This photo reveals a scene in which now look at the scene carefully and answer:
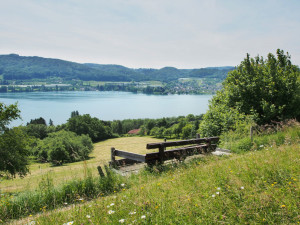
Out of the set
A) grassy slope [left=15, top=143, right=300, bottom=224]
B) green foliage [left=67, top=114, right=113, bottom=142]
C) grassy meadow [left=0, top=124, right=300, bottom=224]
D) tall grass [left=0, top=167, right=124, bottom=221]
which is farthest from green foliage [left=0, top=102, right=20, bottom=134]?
green foliage [left=67, top=114, right=113, bottom=142]

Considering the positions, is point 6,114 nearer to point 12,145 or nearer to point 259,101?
point 12,145

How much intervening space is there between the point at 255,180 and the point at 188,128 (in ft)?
310

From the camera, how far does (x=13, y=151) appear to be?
20.1m

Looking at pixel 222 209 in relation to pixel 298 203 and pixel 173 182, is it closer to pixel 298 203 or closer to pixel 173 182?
pixel 298 203

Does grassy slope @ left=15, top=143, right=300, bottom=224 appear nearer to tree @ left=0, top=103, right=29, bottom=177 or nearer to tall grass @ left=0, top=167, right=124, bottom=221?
tall grass @ left=0, top=167, right=124, bottom=221

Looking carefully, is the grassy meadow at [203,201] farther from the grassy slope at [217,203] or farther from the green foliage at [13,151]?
the green foliage at [13,151]

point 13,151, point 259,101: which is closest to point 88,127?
point 13,151

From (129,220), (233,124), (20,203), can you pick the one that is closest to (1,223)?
(20,203)

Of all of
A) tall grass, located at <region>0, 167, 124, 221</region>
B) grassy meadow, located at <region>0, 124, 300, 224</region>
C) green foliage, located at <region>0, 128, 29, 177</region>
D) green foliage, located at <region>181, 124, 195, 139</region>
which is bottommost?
green foliage, located at <region>181, 124, 195, 139</region>

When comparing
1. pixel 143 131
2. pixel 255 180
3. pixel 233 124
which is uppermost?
Answer: pixel 255 180

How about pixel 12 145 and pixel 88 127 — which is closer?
pixel 12 145

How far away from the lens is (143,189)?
5195 millimetres

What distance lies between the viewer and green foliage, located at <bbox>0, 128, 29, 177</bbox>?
62.5 ft

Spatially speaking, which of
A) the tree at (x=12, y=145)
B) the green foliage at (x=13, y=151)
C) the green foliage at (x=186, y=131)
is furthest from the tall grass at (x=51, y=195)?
the green foliage at (x=186, y=131)
